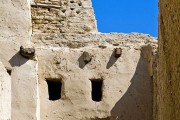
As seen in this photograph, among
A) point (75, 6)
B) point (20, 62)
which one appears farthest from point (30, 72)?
point (75, 6)

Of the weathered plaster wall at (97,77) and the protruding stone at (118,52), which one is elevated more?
the protruding stone at (118,52)

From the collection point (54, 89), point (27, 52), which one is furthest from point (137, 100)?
point (27, 52)

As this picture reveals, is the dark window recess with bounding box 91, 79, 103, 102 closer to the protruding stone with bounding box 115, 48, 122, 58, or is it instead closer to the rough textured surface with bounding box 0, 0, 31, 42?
the protruding stone with bounding box 115, 48, 122, 58

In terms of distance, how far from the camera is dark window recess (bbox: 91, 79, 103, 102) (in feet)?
43.6

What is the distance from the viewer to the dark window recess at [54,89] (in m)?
13.2

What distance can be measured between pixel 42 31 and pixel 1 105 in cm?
559

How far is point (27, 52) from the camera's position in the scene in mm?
12750

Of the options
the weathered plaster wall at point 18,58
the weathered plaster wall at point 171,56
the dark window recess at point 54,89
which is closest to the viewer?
the weathered plaster wall at point 171,56

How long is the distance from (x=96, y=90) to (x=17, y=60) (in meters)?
1.98

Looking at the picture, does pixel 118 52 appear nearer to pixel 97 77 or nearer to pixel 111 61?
pixel 111 61

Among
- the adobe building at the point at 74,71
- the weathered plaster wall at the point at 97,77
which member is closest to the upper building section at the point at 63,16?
the adobe building at the point at 74,71

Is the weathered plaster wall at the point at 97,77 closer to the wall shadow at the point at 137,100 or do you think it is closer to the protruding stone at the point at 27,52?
the wall shadow at the point at 137,100

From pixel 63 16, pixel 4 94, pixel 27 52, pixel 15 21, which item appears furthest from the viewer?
pixel 63 16

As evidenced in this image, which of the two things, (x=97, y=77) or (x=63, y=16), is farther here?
(x=63, y=16)
